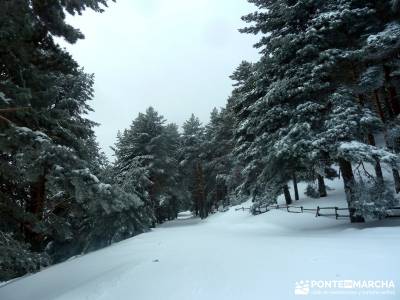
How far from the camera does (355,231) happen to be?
11234 mm

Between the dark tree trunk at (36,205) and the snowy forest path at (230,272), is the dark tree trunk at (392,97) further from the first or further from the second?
the dark tree trunk at (36,205)

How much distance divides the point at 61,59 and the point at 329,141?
9988mm

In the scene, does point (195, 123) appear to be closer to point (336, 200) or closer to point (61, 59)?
point (336, 200)
